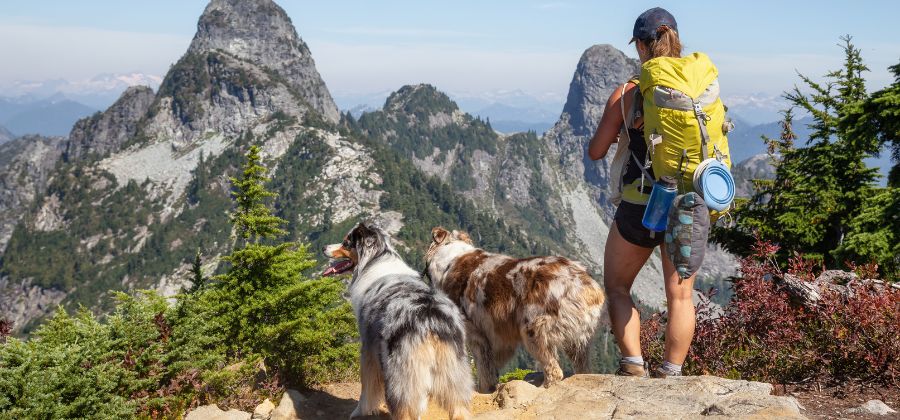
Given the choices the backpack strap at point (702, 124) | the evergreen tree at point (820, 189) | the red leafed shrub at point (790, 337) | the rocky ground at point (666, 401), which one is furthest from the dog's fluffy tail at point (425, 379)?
the evergreen tree at point (820, 189)

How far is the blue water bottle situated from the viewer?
5582 mm

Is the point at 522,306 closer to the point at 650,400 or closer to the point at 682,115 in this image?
the point at 650,400

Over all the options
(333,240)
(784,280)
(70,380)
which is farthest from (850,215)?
(333,240)

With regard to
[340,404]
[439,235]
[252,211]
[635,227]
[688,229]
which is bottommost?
[340,404]

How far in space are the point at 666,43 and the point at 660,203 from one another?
1520 mm

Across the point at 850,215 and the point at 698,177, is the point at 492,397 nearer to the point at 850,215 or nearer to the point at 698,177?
the point at 698,177

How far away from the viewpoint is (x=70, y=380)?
6.38m

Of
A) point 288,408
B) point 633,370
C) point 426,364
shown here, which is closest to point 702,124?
point 633,370

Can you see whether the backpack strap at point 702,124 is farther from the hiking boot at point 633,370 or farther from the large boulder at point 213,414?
the large boulder at point 213,414

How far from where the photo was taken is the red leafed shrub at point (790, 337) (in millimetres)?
6930

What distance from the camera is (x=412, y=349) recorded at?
6051 millimetres

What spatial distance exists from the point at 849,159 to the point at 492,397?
18.3 m

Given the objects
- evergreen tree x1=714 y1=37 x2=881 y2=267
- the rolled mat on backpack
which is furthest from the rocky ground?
evergreen tree x1=714 y1=37 x2=881 y2=267

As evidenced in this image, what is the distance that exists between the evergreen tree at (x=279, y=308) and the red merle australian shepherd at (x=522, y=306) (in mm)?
3101
